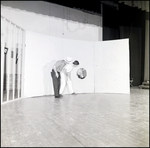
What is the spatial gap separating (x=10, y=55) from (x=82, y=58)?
211 centimetres

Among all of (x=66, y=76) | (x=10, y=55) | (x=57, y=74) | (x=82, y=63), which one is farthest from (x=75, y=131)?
(x=82, y=63)

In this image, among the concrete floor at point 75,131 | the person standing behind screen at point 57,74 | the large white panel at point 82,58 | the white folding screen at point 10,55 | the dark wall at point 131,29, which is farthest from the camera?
the dark wall at point 131,29

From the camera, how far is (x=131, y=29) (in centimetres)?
601

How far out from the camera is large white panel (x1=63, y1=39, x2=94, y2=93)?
420cm

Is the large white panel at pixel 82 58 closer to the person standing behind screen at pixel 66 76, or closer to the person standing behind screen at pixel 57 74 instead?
the person standing behind screen at pixel 66 76

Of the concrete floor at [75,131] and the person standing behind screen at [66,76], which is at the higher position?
the person standing behind screen at [66,76]

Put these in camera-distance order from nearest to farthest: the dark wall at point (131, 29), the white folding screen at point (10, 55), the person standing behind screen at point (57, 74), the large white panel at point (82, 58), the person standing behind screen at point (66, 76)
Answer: the white folding screen at point (10, 55), the person standing behind screen at point (57, 74), the person standing behind screen at point (66, 76), the large white panel at point (82, 58), the dark wall at point (131, 29)

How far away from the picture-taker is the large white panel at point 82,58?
4.20m

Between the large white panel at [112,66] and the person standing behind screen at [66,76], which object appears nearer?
the person standing behind screen at [66,76]

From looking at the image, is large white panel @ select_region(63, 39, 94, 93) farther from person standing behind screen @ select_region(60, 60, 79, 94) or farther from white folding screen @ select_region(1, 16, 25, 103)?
white folding screen @ select_region(1, 16, 25, 103)

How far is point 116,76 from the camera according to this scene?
4.31 metres

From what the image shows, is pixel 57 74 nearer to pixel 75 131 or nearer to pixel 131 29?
pixel 75 131

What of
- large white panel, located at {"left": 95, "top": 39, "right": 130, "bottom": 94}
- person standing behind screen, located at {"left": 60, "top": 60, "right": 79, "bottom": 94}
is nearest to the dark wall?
large white panel, located at {"left": 95, "top": 39, "right": 130, "bottom": 94}

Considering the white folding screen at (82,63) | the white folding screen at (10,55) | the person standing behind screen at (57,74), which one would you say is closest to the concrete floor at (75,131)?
the white folding screen at (10,55)
